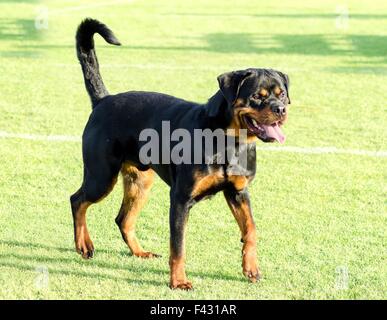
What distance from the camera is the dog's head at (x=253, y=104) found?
5.23 m

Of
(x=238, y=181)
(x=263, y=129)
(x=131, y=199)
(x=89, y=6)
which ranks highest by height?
(x=263, y=129)

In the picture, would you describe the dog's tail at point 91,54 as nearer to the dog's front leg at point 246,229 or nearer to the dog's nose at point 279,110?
the dog's front leg at point 246,229

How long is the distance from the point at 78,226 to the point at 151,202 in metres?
1.49

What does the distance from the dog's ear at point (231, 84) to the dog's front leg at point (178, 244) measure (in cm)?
68

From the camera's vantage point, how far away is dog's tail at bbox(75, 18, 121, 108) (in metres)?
6.21

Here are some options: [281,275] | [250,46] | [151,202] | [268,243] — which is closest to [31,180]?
[151,202]

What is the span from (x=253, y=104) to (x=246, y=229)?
0.89 meters

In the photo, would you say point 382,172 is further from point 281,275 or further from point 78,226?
point 78,226

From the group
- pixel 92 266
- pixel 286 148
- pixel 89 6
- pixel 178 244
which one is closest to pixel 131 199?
pixel 92 266

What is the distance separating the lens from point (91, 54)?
635 centimetres

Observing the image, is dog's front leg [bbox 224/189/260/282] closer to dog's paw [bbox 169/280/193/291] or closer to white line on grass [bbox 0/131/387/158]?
dog's paw [bbox 169/280/193/291]

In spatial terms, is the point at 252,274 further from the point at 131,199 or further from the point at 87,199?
the point at 87,199

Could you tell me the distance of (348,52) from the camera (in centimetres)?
1758

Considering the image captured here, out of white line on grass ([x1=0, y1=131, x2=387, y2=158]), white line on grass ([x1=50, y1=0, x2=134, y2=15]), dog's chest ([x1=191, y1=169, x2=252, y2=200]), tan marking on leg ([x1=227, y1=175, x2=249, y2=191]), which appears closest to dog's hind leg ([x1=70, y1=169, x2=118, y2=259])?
dog's chest ([x1=191, y1=169, x2=252, y2=200])
